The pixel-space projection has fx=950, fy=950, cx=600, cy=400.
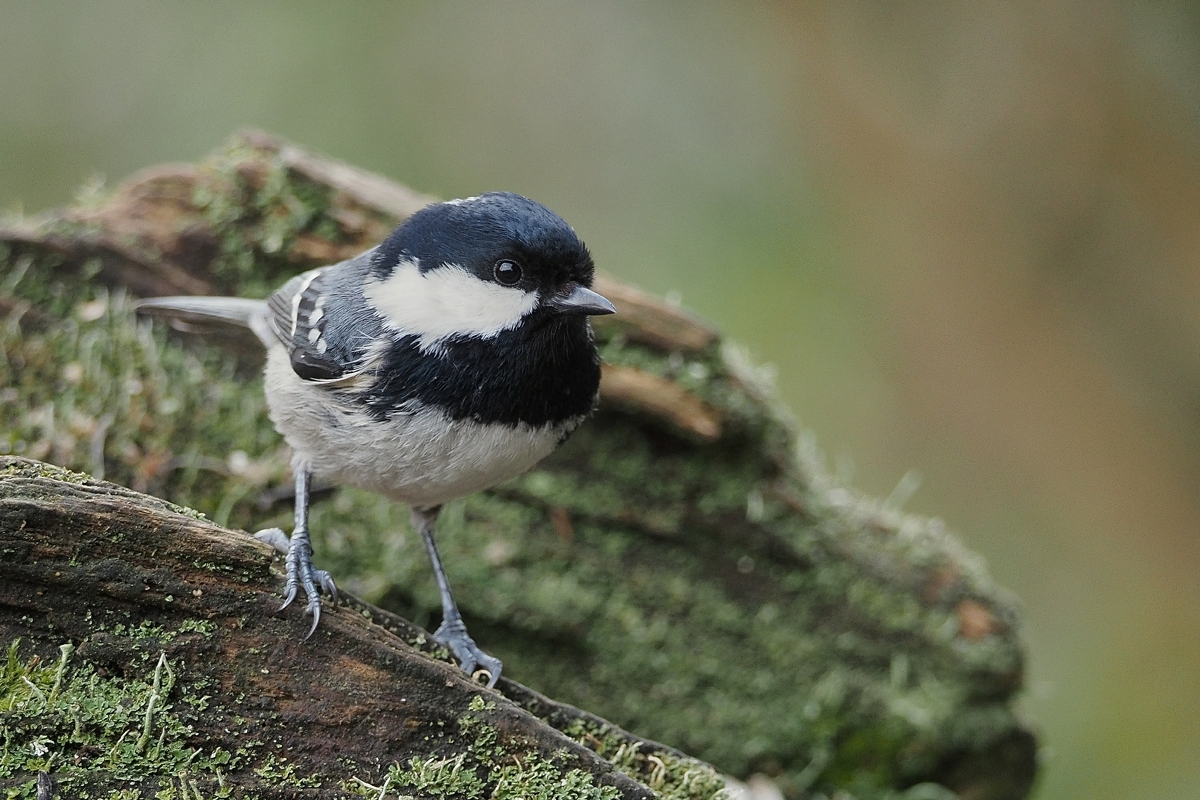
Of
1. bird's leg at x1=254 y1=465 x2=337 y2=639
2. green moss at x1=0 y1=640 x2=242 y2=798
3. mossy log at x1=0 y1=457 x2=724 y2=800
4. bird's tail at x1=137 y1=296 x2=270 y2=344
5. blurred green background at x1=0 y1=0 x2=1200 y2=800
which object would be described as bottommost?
green moss at x1=0 y1=640 x2=242 y2=798

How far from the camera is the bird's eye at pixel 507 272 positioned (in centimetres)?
269

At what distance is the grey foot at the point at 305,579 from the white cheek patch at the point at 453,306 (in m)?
0.67

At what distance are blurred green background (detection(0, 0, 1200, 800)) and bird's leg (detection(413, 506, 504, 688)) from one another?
4133 millimetres

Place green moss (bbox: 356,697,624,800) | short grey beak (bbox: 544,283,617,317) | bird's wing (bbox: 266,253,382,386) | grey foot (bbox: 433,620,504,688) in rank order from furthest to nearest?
grey foot (bbox: 433,620,504,688) → bird's wing (bbox: 266,253,382,386) → short grey beak (bbox: 544,283,617,317) → green moss (bbox: 356,697,624,800)

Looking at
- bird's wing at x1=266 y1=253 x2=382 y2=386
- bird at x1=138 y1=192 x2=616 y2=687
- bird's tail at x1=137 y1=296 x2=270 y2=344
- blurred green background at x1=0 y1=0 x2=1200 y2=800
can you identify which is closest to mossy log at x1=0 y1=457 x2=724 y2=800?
bird at x1=138 y1=192 x2=616 y2=687

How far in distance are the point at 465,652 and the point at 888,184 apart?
6.08 metres

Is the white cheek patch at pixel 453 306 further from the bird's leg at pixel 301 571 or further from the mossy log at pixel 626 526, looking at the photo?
the mossy log at pixel 626 526

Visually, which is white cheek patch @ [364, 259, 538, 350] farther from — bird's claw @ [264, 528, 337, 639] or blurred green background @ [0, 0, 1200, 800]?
blurred green background @ [0, 0, 1200, 800]

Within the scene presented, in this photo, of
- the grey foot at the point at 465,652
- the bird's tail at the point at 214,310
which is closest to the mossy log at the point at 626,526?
the bird's tail at the point at 214,310

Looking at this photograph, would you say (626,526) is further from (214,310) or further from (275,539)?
(214,310)

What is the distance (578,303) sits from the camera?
2678 millimetres

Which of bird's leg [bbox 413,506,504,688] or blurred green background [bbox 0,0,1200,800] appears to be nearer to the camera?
bird's leg [bbox 413,506,504,688]

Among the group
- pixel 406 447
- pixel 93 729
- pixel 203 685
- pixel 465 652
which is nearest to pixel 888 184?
pixel 465 652

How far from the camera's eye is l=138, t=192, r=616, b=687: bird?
269cm
